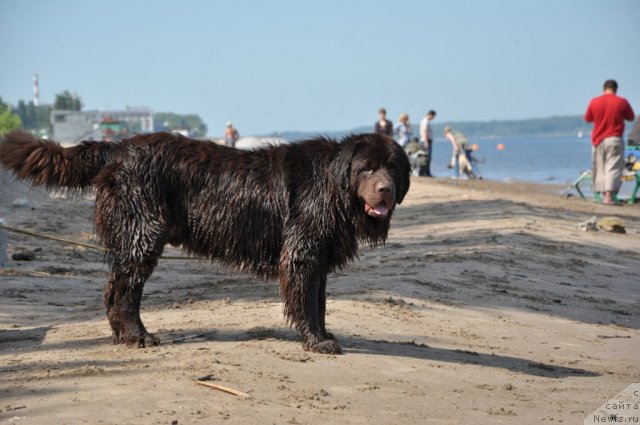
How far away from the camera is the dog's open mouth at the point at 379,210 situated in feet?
21.6

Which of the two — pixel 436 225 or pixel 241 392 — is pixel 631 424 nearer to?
pixel 241 392

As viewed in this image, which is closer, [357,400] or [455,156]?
[357,400]

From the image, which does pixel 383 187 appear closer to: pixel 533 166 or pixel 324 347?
pixel 324 347

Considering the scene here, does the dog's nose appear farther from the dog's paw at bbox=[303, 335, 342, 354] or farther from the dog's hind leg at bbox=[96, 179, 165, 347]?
the dog's hind leg at bbox=[96, 179, 165, 347]

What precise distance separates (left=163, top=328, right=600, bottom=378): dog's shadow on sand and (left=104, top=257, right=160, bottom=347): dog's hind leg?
322 millimetres

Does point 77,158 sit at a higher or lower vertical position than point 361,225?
higher

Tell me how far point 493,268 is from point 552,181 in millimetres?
28828

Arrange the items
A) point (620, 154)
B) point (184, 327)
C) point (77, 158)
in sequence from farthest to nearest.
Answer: point (620, 154)
point (184, 327)
point (77, 158)

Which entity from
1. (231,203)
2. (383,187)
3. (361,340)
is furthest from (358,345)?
(231,203)

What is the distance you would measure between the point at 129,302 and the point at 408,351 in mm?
2159

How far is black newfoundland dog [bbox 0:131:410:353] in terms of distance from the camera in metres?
6.72

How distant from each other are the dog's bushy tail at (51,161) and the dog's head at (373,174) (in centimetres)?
178

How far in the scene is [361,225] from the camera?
679 centimetres

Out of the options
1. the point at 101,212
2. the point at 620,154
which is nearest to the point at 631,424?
the point at 101,212
